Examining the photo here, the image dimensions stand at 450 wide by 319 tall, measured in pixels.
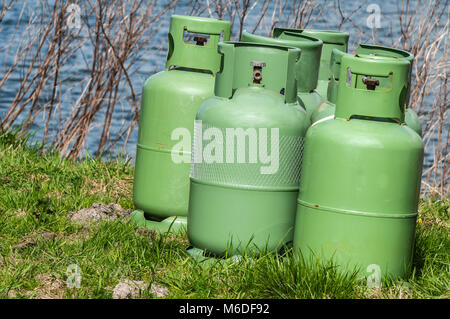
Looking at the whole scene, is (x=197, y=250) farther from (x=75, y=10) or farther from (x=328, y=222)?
(x=75, y=10)

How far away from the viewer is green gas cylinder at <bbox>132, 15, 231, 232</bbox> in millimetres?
4070

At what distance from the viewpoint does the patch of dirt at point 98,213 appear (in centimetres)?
417

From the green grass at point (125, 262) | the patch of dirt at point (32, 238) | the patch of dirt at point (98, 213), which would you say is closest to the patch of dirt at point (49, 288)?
the green grass at point (125, 262)

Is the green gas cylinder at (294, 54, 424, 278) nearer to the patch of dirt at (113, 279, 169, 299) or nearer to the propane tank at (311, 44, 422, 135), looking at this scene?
the propane tank at (311, 44, 422, 135)

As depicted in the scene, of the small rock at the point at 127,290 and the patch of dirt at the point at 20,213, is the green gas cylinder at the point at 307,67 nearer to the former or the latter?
the small rock at the point at 127,290

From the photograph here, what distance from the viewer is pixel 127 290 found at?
3.11 m

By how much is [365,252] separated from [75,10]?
133 inches

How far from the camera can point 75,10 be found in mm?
5742

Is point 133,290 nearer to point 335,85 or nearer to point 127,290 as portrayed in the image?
point 127,290

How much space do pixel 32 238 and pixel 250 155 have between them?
1192mm

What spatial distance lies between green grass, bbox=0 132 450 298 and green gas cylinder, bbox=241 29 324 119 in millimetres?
825
